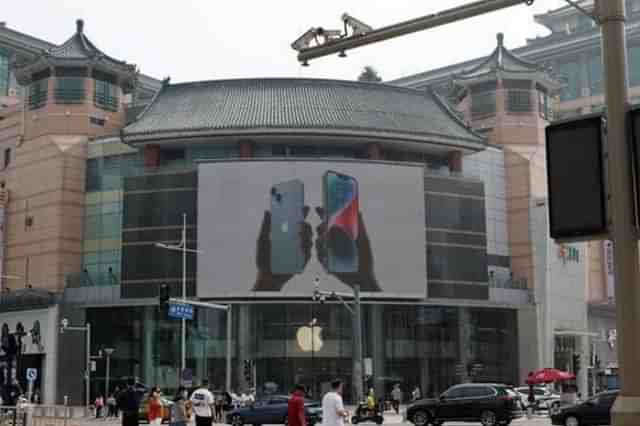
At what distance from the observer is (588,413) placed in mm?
31328

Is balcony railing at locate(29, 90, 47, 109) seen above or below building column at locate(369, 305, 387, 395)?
above

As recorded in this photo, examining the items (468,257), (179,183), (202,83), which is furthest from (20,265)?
(468,257)

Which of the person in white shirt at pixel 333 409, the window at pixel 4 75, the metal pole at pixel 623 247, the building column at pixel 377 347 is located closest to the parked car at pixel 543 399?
the building column at pixel 377 347

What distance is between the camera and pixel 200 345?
6550 centimetres

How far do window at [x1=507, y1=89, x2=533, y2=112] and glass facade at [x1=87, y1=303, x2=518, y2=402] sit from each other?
658 inches

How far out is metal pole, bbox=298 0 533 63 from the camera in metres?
7.61

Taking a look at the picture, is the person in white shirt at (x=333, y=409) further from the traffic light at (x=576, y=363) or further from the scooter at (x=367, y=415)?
the traffic light at (x=576, y=363)

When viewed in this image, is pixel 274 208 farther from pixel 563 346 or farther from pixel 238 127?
pixel 563 346

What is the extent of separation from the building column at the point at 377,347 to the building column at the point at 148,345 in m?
15.2

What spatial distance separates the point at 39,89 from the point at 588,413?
5397cm

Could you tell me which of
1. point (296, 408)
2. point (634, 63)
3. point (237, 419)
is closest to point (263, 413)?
point (237, 419)

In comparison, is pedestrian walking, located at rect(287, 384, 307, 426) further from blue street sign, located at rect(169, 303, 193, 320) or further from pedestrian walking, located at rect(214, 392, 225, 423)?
pedestrian walking, located at rect(214, 392, 225, 423)

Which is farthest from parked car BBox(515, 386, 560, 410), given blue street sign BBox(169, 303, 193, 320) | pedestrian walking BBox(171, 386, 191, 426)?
pedestrian walking BBox(171, 386, 191, 426)

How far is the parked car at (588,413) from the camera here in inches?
1225
